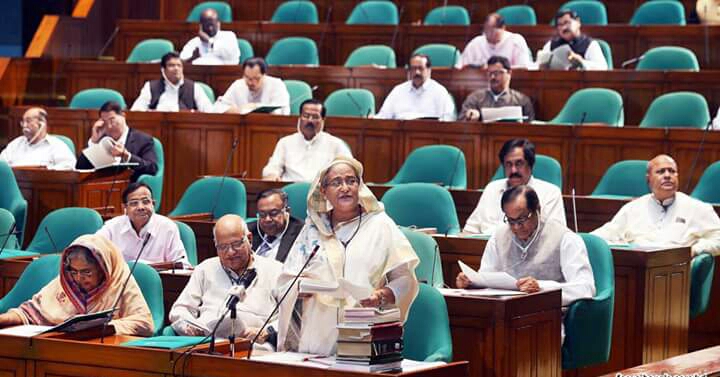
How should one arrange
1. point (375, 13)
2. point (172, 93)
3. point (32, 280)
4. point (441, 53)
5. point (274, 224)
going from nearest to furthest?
point (32, 280) → point (274, 224) → point (172, 93) → point (441, 53) → point (375, 13)

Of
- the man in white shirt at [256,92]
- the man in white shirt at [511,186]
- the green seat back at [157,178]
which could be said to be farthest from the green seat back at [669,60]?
the green seat back at [157,178]

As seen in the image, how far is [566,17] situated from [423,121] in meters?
1.56

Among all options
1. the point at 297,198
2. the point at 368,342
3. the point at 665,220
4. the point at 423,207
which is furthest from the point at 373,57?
the point at 368,342

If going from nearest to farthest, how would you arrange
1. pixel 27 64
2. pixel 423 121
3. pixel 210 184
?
pixel 210 184 < pixel 423 121 < pixel 27 64

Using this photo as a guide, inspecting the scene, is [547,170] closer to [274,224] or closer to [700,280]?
[700,280]

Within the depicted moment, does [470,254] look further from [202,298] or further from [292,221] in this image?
[202,298]

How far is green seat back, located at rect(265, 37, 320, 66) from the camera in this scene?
1079 cm

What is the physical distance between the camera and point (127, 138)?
8688mm

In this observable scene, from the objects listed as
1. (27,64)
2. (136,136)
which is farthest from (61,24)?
(136,136)

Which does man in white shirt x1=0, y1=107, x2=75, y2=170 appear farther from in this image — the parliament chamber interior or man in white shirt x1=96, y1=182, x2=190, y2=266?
man in white shirt x1=96, y1=182, x2=190, y2=266

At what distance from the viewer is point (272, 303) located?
508 cm

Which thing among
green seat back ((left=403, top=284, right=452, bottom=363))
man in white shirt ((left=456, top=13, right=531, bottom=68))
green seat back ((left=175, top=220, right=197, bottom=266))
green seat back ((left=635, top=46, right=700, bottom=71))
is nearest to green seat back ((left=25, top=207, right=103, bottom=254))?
green seat back ((left=175, top=220, right=197, bottom=266))

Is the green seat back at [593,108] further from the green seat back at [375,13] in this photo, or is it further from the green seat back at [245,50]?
the green seat back at [245,50]

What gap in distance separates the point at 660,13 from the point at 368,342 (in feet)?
24.0
